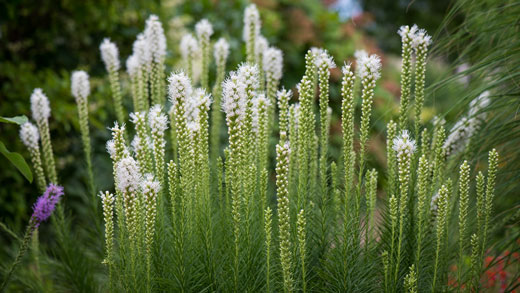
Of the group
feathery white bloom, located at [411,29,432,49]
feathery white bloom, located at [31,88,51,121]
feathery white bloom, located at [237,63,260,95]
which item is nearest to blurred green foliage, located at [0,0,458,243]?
feathery white bloom, located at [31,88,51,121]

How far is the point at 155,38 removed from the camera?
3.15 meters

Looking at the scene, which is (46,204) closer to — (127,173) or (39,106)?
(39,106)

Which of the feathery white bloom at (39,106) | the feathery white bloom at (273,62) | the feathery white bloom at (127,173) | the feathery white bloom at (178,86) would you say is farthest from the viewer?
the feathery white bloom at (39,106)

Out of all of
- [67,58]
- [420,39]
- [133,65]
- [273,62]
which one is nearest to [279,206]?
[420,39]

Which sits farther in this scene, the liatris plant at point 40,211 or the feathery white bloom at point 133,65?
the feathery white bloom at point 133,65

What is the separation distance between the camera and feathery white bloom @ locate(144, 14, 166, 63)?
3117 millimetres

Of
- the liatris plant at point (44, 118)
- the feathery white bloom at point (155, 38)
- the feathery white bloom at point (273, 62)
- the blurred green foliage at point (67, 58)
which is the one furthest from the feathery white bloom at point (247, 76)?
the blurred green foliage at point (67, 58)

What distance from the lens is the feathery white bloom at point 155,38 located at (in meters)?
3.12

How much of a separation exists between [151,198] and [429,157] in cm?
143

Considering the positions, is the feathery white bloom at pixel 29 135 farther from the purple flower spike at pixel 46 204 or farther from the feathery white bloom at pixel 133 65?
the feathery white bloom at pixel 133 65

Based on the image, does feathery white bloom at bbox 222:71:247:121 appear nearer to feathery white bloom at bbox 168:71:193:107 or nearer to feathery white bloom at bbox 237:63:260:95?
feathery white bloom at bbox 237:63:260:95

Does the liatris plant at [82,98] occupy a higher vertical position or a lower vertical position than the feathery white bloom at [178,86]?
higher

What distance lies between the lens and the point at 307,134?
2.45 meters

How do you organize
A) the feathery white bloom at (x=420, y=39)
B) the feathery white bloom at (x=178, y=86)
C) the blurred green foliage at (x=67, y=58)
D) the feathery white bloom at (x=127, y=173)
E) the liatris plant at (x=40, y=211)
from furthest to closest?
1. the blurred green foliage at (x=67, y=58)
2. the liatris plant at (x=40, y=211)
3. the feathery white bloom at (x=420, y=39)
4. the feathery white bloom at (x=178, y=86)
5. the feathery white bloom at (x=127, y=173)
